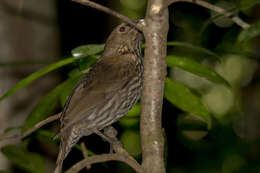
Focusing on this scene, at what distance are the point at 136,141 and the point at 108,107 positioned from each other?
91 cm

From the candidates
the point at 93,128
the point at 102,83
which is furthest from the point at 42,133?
the point at 102,83

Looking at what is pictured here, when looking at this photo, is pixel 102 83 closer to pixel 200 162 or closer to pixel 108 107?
pixel 108 107

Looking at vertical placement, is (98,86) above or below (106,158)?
above

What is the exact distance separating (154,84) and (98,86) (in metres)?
1.23

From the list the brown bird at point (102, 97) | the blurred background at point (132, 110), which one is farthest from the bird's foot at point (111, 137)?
the blurred background at point (132, 110)

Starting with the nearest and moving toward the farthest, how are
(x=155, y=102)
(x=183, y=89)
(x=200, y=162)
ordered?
(x=155, y=102), (x=183, y=89), (x=200, y=162)

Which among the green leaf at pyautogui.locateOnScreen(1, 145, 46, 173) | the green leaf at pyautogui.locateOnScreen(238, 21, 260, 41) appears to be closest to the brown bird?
the green leaf at pyautogui.locateOnScreen(1, 145, 46, 173)

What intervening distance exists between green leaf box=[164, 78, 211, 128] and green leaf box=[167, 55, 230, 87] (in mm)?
129

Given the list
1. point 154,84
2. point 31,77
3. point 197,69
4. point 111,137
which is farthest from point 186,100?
point 31,77

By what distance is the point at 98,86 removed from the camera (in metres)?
3.31

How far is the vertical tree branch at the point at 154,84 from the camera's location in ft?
6.74

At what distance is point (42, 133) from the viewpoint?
3.07m

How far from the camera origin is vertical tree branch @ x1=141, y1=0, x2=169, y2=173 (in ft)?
6.74

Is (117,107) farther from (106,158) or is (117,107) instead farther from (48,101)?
(106,158)
